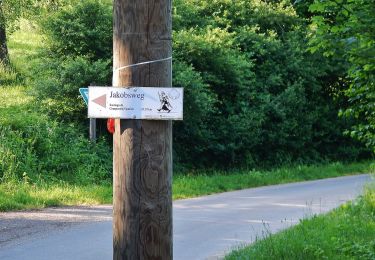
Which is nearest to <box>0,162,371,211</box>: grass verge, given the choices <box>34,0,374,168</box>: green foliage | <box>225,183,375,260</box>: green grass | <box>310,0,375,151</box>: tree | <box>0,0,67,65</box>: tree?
<box>34,0,374,168</box>: green foliage

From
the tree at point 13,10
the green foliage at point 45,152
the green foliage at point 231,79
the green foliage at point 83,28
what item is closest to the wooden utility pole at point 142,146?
the green foliage at point 45,152

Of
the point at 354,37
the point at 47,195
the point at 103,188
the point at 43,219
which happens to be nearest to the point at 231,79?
the point at 103,188

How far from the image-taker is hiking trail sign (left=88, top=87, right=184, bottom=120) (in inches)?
175

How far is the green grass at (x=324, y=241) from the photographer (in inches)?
338

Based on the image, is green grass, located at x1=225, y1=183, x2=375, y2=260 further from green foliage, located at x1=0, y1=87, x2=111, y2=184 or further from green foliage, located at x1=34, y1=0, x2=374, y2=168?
green foliage, located at x1=34, y1=0, x2=374, y2=168

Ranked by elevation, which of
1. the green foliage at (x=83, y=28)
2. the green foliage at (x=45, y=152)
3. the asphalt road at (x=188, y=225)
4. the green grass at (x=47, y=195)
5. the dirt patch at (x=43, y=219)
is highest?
the green foliage at (x=83, y=28)

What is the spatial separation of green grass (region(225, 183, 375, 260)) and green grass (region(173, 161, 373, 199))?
6192 millimetres

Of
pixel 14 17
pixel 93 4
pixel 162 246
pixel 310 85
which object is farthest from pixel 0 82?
pixel 162 246

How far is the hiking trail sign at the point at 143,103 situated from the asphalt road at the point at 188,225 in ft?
18.9

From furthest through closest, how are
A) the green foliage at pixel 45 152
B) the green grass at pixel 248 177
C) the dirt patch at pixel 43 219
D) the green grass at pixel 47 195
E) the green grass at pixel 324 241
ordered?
the green grass at pixel 248 177 < the green foliage at pixel 45 152 < the green grass at pixel 47 195 < the dirt patch at pixel 43 219 < the green grass at pixel 324 241

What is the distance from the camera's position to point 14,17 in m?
25.8

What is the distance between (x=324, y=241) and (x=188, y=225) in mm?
3920

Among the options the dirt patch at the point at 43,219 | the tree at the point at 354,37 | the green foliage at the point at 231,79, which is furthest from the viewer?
the green foliage at the point at 231,79

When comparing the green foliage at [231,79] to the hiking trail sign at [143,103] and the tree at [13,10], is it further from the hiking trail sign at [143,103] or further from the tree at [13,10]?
the hiking trail sign at [143,103]
